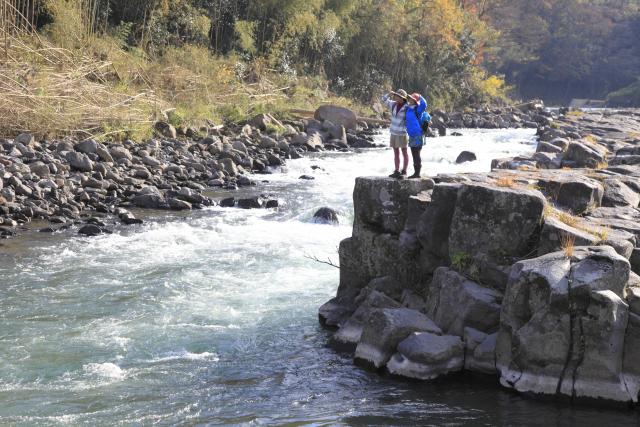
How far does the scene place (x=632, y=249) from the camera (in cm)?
731

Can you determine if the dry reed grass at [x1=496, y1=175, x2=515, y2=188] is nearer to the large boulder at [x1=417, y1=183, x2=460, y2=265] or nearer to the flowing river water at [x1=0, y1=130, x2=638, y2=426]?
the large boulder at [x1=417, y1=183, x2=460, y2=265]

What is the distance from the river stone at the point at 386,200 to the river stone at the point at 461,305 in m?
1.40

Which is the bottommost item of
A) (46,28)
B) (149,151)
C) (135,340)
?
(135,340)

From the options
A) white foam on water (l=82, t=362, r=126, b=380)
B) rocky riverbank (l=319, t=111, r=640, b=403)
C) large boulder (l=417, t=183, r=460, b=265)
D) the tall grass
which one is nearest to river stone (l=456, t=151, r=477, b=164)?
the tall grass

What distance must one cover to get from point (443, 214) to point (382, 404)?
8.55ft

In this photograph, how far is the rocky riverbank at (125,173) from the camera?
13.5 meters

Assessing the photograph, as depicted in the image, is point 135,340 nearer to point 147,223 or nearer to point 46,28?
point 147,223

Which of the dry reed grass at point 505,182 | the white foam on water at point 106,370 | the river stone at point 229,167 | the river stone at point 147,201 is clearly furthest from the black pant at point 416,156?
the river stone at point 229,167

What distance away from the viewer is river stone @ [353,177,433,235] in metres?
9.23

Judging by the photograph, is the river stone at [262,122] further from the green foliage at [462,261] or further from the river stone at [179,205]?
the green foliage at [462,261]

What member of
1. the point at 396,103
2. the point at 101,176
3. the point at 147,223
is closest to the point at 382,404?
the point at 396,103

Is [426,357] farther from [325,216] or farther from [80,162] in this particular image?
[80,162]

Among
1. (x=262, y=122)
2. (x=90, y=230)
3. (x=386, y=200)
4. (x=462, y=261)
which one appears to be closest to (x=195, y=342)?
(x=386, y=200)

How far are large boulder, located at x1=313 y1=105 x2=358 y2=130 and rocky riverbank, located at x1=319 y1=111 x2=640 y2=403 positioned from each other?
17.9m
